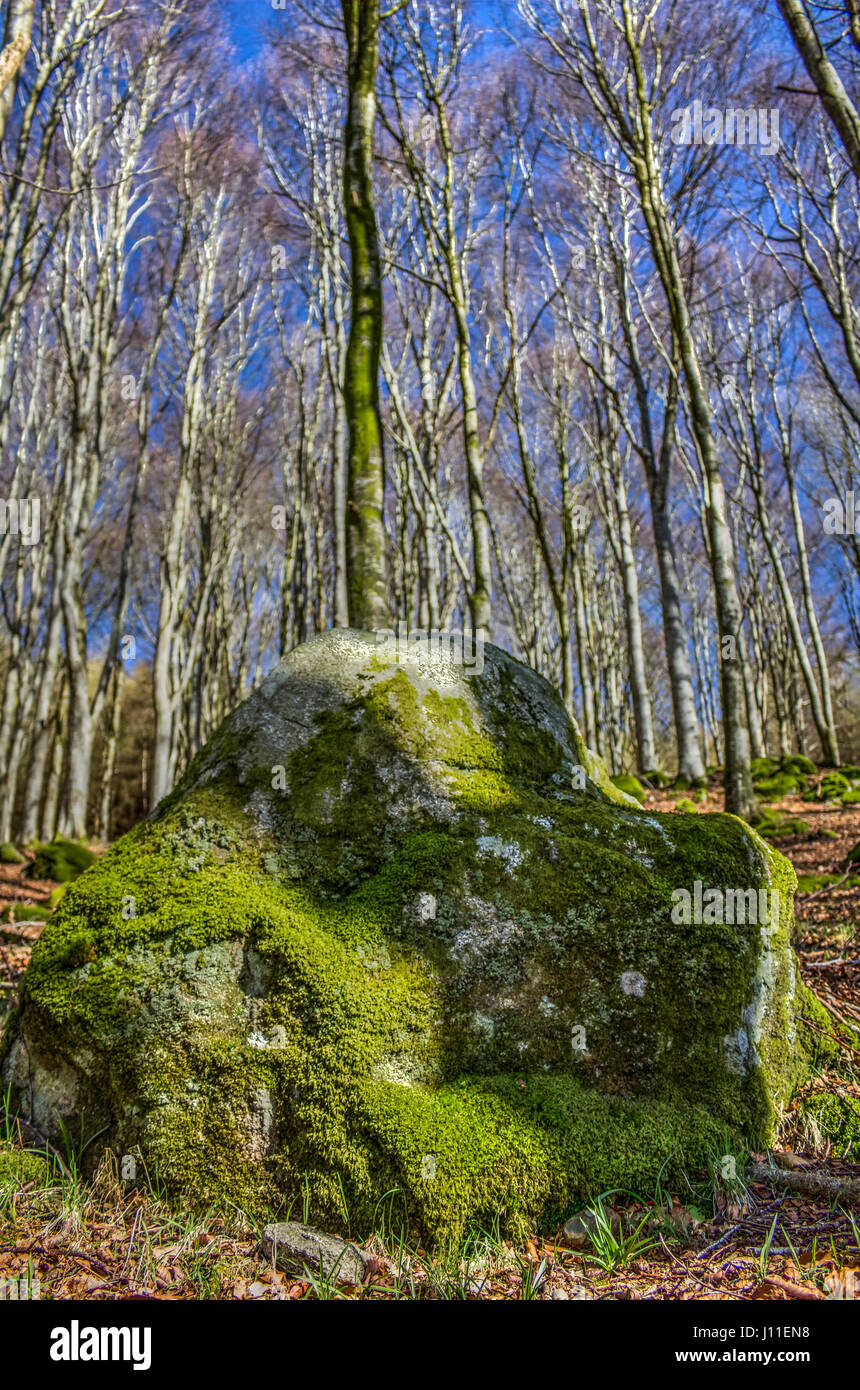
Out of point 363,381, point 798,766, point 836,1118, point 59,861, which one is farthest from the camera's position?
point 798,766

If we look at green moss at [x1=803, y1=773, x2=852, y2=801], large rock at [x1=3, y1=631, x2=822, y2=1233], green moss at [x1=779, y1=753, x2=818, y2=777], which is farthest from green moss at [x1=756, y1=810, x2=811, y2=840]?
large rock at [x1=3, y1=631, x2=822, y2=1233]

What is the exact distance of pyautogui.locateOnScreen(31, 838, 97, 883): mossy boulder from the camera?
29.0 feet

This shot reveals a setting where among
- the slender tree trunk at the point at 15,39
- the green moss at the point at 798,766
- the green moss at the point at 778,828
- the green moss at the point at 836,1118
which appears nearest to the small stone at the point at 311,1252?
the green moss at the point at 836,1118

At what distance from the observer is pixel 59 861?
892cm

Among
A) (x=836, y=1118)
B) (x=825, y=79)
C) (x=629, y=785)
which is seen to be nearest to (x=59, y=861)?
(x=629, y=785)

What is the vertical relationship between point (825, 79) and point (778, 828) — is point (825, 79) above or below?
above

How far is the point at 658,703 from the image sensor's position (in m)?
37.5

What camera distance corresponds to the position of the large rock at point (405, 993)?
2.07m

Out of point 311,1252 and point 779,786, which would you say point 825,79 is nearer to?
point 311,1252

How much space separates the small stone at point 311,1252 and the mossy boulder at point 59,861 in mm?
7857

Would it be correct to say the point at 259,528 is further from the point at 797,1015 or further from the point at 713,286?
the point at 797,1015

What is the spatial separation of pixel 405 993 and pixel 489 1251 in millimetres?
682

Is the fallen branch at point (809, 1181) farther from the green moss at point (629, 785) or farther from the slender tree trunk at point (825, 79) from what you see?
the green moss at point (629, 785)
